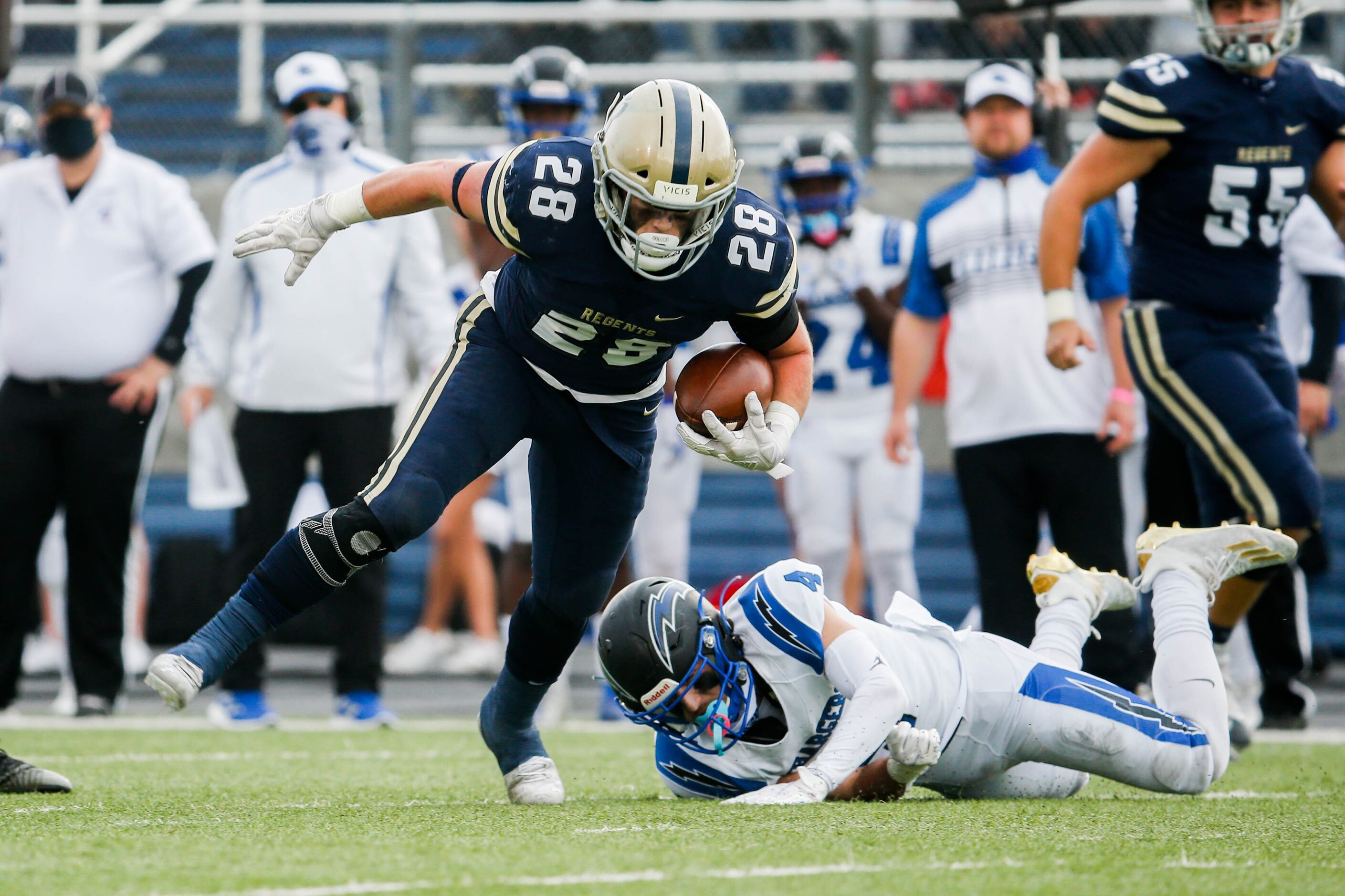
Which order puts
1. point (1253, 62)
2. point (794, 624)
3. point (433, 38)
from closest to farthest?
point (794, 624) → point (1253, 62) → point (433, 38)

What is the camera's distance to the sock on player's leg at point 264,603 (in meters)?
3.58

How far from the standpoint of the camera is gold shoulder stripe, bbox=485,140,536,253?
362cm

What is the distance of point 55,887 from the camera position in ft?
8.45

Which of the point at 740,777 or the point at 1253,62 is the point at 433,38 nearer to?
the point at 1253,62

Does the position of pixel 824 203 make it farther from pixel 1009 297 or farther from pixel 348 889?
pixel 348 889

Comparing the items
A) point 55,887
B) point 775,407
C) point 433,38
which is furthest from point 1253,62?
point 433,38

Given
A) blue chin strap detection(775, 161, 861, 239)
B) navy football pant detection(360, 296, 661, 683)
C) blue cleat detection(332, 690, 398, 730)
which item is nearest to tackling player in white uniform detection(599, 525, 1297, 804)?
navy football pant detection(360, 296, 661, 683)

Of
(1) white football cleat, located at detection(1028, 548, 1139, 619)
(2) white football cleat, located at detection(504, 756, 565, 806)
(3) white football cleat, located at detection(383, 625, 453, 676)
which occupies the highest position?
(1) white football cleat, located at detection(1028, 548, 1139, 619)

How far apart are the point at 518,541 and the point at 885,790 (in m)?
3.10

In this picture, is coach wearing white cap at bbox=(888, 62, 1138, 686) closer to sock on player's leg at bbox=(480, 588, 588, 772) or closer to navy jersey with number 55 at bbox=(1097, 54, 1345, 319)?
navy jersey with number 55 at bbox=(1097, 54, 1345, 319)

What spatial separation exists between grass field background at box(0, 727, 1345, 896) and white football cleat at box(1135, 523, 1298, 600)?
54 centimetres

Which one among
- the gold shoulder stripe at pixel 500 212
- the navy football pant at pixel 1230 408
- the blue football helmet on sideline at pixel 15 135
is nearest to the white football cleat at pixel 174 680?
the gold shoulder stripe at pixel 500 212

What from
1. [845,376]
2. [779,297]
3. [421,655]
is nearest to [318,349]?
[845,376]

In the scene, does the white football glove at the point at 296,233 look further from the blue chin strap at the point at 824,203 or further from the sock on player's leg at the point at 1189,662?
the blue chin strap at the point at 824,203
